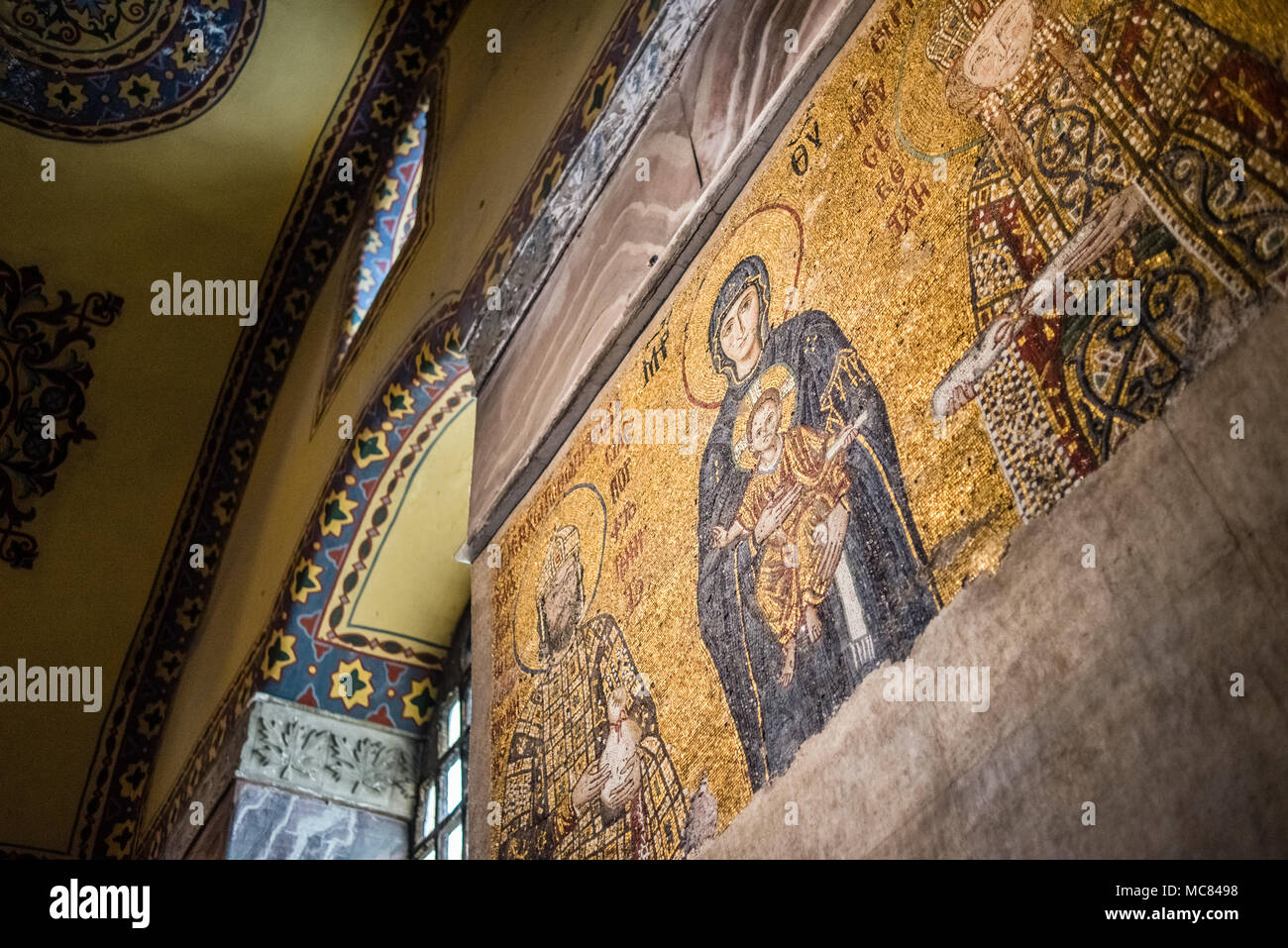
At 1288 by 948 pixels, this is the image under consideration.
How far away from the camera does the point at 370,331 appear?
6371 mm

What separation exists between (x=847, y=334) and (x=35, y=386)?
6730mm

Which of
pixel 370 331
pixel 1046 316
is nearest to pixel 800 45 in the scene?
pixel 1046 316

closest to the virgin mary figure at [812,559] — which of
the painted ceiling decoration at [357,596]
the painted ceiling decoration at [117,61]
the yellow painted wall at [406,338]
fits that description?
the yellow painted wall at [406,338]

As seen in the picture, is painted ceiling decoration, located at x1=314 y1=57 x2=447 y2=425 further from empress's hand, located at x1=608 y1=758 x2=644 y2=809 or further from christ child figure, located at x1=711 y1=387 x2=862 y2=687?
christ child figure, located at x1=711 y1=387 x2=862 y2=687

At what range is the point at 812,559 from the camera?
2463 millimetres

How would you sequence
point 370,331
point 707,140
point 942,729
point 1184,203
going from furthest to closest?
point 370,331 < point 707,140 < point 942,729 < point 1184,203

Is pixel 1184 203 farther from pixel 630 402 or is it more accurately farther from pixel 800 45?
pixel 630 402

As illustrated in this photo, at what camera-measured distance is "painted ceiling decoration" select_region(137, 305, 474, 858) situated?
19.4ft

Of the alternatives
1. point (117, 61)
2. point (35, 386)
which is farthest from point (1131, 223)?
point (35, 386)

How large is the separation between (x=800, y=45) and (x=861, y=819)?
175 cm

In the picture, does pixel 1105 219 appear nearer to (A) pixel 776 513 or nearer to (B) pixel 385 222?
(A) pixel 776 513

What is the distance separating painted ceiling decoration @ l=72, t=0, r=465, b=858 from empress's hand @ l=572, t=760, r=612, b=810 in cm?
511

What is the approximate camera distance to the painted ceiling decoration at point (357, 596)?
233 inches

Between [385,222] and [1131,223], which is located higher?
[385,222]
